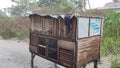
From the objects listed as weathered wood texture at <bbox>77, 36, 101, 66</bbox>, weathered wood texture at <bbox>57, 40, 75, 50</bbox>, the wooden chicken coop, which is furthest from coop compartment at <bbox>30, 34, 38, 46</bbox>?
weathered wood texture at <bbox>77, 36, 101, 66</bbox>

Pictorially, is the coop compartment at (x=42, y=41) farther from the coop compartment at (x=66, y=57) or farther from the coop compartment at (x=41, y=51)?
the coop compartment at (x=66, y=57)

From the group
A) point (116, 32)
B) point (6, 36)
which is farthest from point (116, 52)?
point (6, 36)

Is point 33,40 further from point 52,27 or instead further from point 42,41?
point 52,27

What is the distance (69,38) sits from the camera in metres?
4.69

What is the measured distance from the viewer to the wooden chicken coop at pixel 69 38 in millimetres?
4551

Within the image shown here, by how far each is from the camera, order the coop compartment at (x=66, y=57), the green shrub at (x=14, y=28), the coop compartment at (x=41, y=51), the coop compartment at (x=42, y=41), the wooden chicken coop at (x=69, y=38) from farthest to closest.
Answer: the green shrub at (x=14, y=28) → the coop compartment at (x=41, y=51) → the coop compartment at (x=42, y=41) → the coop compartment at (x=66, y=57) → the wooden chicken coop at (x=69, y=38)

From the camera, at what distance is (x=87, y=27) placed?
4809 millimetres

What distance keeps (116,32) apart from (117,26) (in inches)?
15.2

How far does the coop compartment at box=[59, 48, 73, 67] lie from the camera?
184 inches

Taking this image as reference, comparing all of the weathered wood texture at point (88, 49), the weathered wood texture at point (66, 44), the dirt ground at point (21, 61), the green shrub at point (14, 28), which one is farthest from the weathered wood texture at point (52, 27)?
the green shrub at point (14, 28)

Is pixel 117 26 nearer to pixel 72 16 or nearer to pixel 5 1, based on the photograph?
pixel 72 16

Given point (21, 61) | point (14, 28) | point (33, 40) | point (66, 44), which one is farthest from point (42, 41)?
point (14, 28)

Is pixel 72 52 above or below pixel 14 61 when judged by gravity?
above

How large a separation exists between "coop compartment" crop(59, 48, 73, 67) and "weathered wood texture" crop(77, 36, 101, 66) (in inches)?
9.8
